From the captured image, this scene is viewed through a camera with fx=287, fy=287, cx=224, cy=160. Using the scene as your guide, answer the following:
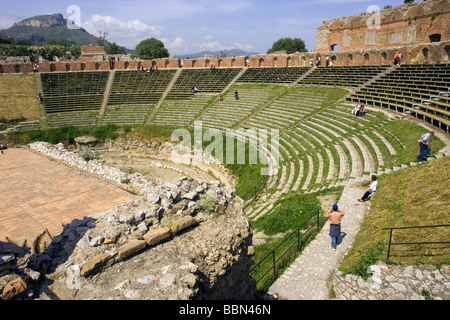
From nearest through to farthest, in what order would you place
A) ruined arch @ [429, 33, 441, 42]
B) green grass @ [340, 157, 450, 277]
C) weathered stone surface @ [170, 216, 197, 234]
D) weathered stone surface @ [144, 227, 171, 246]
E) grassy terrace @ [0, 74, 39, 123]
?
weathered stone surface @ [144, 227, 171, 246] < weathered stone surface @ [170, 216, 197, 234] < green grass @ [340, 157, 450, 277] < ruined arch @ [429, 33, 441, 42] < grassy terrace @ [0, 74, 39, 123]

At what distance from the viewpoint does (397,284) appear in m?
Result: 5.36

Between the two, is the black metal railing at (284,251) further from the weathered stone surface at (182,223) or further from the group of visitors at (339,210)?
the weathered stone surface at (182,223)

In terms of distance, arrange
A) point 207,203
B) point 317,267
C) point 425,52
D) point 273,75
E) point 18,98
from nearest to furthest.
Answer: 1. point 207,203
2. point 317,267
3. point 425,52
4. point 18,98
5. point 273,75

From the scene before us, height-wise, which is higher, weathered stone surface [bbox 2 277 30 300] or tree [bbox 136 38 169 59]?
tree [bbox 136 38 169 59]

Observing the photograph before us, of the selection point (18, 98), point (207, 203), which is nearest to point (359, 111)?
point (207, 203)

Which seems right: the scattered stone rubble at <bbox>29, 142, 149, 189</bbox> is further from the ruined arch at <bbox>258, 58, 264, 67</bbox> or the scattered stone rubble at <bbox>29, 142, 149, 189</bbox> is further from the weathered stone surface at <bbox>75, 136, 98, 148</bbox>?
the ruined arch at <bbox>258, 58, 264, 67</bbox>

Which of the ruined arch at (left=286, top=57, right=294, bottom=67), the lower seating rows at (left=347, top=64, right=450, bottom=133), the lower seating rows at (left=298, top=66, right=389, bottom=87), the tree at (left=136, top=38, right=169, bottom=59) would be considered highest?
the tree at (left=136, top=38, right=169, bottom=59)

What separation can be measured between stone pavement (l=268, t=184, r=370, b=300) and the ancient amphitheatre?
1225 millimetres

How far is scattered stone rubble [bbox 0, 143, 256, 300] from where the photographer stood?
13.2ft

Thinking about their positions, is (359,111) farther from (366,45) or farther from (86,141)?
(86,141)

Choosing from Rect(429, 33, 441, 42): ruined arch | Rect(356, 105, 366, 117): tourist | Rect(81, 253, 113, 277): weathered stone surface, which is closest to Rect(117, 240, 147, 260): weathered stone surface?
Rect(81, 253, 113, 277): weathered stone surface

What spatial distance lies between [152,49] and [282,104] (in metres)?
62.3

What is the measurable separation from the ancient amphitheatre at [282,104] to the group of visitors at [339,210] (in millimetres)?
374
